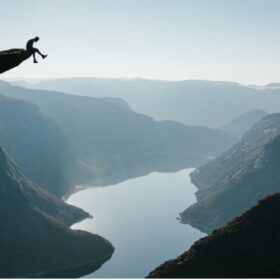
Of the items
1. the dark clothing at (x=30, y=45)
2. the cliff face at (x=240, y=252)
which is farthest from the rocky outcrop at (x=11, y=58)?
the cliff face at (x=240, y=252)

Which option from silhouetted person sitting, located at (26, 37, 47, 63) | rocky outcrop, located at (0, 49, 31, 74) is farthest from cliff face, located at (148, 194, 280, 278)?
rocky outcrop, located at (0, 49, 31, 74)

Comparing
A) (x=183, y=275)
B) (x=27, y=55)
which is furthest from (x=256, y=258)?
(x=27, y=55)

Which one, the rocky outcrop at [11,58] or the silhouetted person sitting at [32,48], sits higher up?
the silhouetted person sitting at [32,48]

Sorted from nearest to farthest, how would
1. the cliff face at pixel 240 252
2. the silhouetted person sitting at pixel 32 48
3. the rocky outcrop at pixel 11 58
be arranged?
the rocky outcrop at pixel 11 58 < the silhouetted person sitting at pixel 32 48 < the cliff face at pixel 240 252

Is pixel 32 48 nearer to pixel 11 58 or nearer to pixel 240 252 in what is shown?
pixel 11 58

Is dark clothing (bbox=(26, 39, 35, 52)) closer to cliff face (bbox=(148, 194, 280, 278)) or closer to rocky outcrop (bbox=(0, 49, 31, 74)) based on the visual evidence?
rocky outcrop (bbox=(0, 49, 31, 74))

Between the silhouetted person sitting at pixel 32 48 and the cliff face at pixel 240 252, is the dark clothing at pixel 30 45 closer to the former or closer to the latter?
the silhouetted person sitting at pixel 32 48
